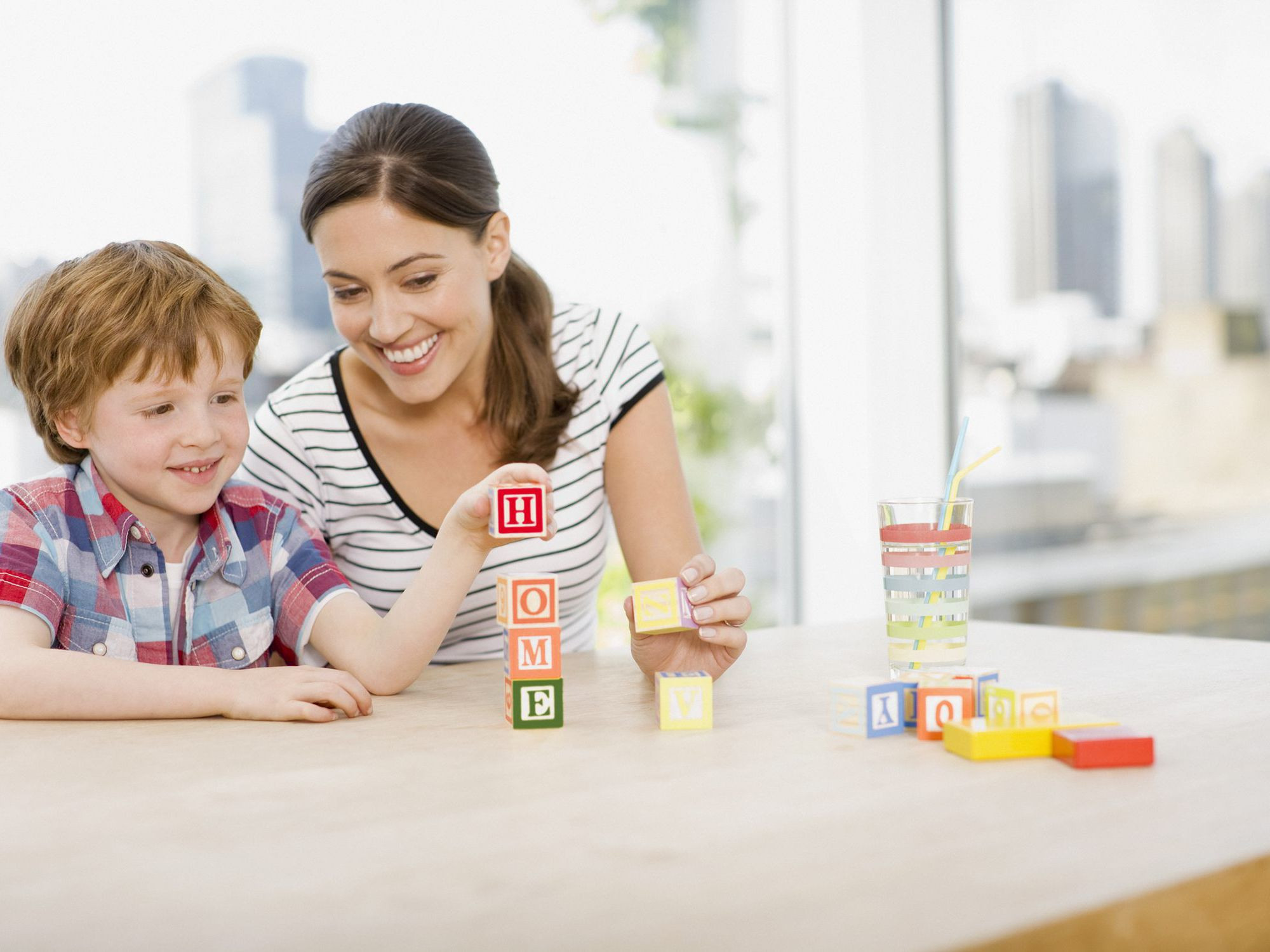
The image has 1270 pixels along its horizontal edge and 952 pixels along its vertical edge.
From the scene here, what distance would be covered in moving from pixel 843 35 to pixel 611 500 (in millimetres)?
2479

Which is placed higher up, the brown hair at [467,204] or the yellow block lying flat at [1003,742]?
the brown hair at [467,204]

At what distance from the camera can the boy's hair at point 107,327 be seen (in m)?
1.18

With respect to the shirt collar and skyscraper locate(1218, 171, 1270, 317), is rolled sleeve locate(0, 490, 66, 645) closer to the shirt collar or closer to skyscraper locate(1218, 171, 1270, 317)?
the shirt collar

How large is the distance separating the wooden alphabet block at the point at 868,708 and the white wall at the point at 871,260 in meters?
2.64

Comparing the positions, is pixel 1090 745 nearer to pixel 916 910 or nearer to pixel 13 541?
pixel 916 910

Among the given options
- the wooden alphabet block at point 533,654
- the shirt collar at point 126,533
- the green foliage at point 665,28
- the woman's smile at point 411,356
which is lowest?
the wooden alphabet block at point 533,654

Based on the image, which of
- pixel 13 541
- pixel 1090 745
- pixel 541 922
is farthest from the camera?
pixel 13 541

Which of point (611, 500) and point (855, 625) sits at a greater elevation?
point (611, 500)

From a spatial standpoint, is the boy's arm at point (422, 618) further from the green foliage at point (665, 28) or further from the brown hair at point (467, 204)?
the green foliage at point (665, 28)

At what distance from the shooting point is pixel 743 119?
3.68 m

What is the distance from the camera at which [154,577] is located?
3.99 feet

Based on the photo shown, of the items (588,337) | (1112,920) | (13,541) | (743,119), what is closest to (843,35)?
(743,119)

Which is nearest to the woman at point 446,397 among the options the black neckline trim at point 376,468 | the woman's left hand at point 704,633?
the black neckline trim at point 376,468

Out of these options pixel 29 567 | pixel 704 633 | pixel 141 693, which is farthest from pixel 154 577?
pixel 704 633
